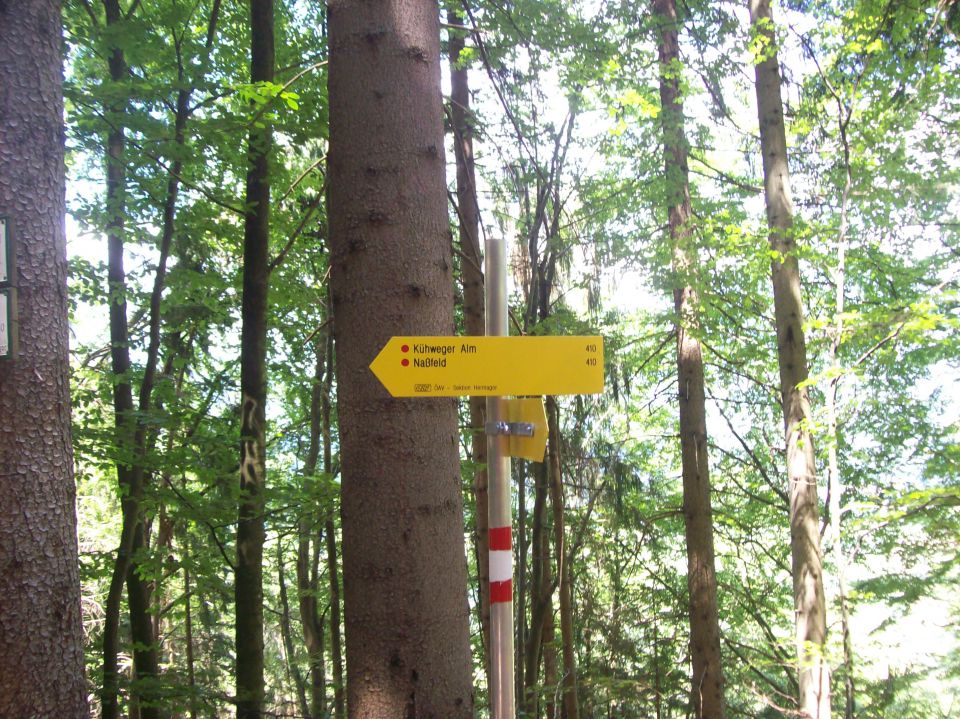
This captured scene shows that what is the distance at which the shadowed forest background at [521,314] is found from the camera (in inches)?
73.2

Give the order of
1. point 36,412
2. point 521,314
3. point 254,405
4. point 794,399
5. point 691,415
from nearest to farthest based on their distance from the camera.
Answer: point 36,412 < point 254,405 < point 794,399 < point 691,415 < point 521,314

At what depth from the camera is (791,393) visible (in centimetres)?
603

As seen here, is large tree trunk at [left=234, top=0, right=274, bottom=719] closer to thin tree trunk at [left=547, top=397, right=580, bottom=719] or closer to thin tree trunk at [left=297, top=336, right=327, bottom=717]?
thin tree trunk at [left=547, top=397, right=580, bottom=719]

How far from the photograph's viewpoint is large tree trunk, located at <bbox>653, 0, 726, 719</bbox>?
714 centimetres

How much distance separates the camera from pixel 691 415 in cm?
779

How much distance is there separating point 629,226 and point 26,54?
7293mm

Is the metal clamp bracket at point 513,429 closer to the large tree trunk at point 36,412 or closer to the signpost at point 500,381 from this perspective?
the signpost at point 500,381

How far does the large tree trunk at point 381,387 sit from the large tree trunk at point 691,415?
542cm

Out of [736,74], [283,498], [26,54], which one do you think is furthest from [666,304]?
[26,54]

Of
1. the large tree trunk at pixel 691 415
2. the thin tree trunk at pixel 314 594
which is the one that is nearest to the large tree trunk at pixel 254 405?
the thin tree trunk at pixel 314 594

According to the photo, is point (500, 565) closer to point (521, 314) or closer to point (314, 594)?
point (521, 314)

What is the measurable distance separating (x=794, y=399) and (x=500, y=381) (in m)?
5.00

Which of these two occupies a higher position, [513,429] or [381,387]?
[381,387]

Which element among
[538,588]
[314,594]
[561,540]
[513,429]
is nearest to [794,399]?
[561,540]
